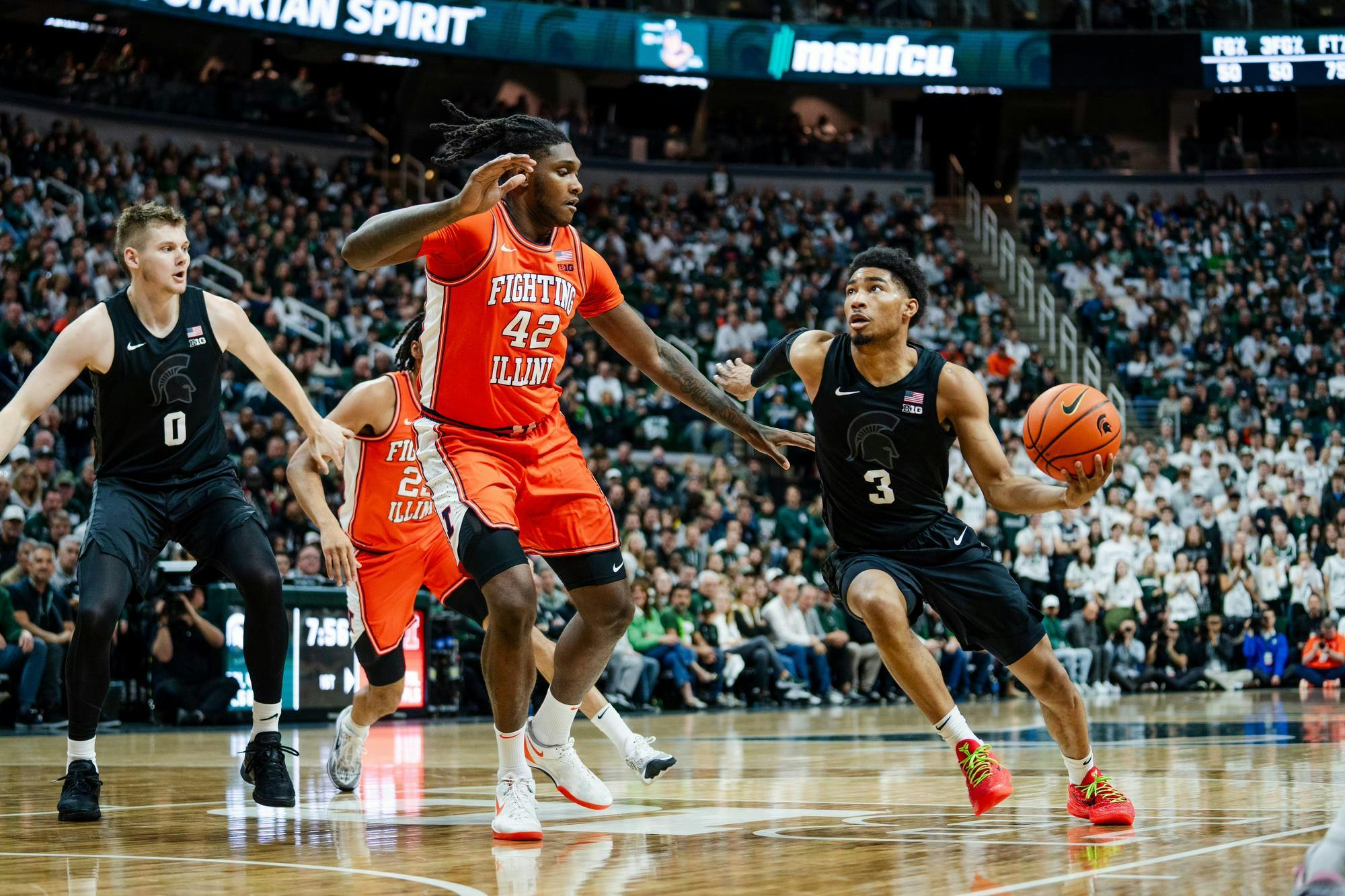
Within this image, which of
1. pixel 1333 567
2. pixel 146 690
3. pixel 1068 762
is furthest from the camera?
pixel 1333 567

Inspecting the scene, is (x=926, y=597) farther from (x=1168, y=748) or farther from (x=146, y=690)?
(x=146, y=690)

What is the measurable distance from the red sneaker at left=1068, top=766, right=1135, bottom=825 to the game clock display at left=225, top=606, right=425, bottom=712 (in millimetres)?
7296

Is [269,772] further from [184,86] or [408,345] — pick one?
[184,86]

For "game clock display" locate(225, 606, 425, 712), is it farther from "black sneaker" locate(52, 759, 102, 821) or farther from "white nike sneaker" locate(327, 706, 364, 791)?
"black sneaker" locate(52, 759, 102, 821)

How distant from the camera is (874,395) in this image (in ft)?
17.9

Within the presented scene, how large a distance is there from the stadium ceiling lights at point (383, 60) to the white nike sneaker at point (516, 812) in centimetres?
2367

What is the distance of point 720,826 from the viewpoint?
4883 millimetres

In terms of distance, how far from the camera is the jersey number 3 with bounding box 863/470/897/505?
5406 mm

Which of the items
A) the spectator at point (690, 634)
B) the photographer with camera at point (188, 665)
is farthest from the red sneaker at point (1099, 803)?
the spectator at point (690, 634)

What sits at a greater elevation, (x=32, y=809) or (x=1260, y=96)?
(x=1260, y=96)

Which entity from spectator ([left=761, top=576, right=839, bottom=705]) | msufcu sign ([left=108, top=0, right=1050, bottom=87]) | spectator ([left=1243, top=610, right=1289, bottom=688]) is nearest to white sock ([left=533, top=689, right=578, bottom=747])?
spectator ([left=761, top=576, right=839, bottom=705])

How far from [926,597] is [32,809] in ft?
11.1

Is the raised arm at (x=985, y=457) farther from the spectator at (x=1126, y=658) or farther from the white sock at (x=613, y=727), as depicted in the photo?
the spectator at (x=1126, y=658)

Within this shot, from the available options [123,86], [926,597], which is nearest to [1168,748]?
[926,597]
